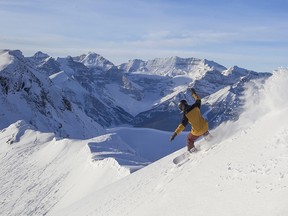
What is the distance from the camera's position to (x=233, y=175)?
12.0 metres

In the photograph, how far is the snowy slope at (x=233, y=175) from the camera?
34.4 ft

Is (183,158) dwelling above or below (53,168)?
above

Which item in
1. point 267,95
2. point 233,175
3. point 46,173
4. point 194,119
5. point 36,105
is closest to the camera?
point 233,175

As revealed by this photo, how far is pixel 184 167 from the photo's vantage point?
50.1 feet

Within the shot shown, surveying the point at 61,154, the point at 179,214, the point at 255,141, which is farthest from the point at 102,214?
the point at 61,154

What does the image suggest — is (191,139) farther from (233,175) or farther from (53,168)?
(53,168)

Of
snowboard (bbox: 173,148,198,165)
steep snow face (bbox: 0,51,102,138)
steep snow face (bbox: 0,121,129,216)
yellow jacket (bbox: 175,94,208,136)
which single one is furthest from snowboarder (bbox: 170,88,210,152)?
steep snow face (bbox: 0,51,102,138)

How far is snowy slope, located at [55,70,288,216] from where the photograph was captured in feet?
34.4

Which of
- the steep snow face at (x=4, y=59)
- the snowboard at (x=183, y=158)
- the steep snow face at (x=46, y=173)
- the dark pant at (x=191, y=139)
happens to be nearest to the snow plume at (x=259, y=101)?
the dark pant at (x=191, y=139)

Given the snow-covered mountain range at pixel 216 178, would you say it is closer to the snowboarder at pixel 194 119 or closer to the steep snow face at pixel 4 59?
the snowboarder at pixel 194 119

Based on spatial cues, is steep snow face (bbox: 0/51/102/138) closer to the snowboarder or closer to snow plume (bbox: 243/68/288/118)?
the snowboarder

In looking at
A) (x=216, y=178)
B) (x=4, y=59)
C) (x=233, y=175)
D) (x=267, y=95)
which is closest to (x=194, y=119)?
(x=267, y=95)

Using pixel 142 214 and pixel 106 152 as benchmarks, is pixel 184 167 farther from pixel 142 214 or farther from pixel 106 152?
pixel 106 152

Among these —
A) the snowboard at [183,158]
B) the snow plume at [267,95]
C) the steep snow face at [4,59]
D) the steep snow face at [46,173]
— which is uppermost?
the snow plume at [267,95]
